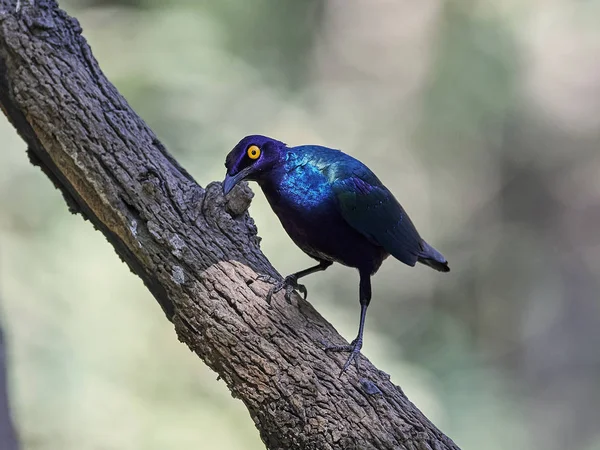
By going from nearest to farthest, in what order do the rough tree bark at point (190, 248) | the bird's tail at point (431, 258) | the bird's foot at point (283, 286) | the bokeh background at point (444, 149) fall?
the rough tree bark at point (190, 248)
the bird's foot at point (283, 286)
the bird's tail at point (431, 258)
the bokeh background at point (444, 149)

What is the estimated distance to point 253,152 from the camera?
113 inches

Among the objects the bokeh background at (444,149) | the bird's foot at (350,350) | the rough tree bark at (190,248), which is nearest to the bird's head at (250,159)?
the rough tree bark at (190,248)

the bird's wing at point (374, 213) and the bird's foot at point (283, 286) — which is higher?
the bird's wing at point (374, 213)

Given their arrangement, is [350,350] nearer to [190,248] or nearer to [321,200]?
[321,200]

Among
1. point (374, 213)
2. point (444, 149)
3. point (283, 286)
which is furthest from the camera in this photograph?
point (444, 149)

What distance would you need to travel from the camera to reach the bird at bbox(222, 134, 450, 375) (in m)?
2.89

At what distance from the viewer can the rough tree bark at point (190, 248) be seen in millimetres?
2633

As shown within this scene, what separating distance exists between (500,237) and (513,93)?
1.69m

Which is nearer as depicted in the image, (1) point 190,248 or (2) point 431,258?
(1) point 190,248

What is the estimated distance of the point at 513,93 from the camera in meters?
7.90

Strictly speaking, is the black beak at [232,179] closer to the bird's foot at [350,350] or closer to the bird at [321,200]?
the bird at [321,200]

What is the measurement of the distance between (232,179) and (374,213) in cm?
68

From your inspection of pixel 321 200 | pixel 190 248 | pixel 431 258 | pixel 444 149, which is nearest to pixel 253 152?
pixel 321 200

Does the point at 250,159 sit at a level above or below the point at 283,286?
above
